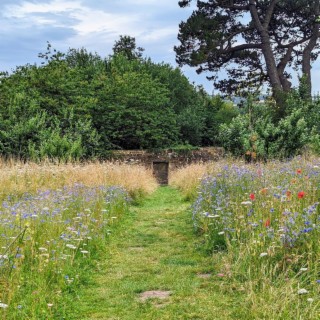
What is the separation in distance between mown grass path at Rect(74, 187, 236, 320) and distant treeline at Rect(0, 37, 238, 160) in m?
12.9

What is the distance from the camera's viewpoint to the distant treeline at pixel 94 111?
2252 cm

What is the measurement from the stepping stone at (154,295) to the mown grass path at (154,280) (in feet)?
0.19

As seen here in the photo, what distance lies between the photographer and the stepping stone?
16.3ft

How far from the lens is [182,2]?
25891mm

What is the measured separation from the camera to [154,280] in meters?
5.61

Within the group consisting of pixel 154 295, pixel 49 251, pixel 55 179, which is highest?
pixel 55 179

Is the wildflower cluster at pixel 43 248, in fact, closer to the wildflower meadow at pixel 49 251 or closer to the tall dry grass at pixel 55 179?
the wildflower meadow at pixel 49 251

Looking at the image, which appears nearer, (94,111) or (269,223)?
(269,223)

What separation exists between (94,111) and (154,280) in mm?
22662

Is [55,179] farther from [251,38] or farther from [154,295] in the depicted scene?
[251,38]

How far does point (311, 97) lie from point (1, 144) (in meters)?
14.7

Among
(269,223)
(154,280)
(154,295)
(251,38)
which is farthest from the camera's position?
(251,38)

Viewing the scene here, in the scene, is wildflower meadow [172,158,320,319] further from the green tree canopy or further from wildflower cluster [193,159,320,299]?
the green tree canopy

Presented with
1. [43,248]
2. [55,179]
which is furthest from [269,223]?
[55,179]
